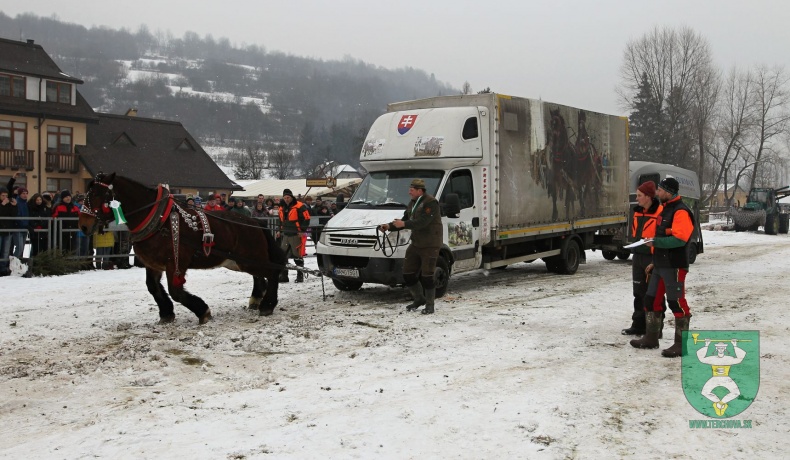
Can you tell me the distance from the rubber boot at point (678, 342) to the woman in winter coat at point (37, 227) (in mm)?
11993

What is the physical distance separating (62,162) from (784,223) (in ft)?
138

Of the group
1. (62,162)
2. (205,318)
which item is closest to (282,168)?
(62,162)

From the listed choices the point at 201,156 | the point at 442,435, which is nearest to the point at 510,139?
the point at 442,435

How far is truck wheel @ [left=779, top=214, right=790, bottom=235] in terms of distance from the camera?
36406 millimetres

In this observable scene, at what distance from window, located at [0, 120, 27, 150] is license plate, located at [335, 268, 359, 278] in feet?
124

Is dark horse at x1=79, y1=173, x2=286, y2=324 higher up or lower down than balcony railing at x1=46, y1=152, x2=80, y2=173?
lower down

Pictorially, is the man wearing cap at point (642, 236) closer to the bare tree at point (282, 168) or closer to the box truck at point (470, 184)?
the box truck at point (470, 184)

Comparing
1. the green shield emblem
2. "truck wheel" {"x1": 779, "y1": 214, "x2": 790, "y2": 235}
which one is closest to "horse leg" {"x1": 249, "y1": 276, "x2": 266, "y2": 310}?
the green shield emblem

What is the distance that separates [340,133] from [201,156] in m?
62.1

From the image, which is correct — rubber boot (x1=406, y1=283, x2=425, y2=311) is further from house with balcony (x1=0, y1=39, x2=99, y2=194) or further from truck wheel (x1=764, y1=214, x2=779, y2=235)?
house with balcony (x1=0, y1=39, x2=99, y2=194)

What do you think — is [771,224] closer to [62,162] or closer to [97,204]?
[97,204]

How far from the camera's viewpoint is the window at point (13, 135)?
41750mm

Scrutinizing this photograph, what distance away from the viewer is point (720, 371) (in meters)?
6.36

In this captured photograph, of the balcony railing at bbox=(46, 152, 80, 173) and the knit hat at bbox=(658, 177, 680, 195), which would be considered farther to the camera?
the balcony railing at bbox=(46, 152, 80, 173)
